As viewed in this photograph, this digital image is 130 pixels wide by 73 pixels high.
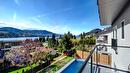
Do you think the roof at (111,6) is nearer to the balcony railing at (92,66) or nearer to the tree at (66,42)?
the balcony railing at (92,66)

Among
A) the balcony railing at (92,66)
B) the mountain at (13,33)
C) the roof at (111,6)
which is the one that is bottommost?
the balcony railing at (92,66)

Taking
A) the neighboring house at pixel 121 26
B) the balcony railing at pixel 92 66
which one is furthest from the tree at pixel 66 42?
the balcony railing at pixel 92 66

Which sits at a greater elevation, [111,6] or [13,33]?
[13,33]

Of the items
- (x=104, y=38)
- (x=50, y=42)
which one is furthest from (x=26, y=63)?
(x=50, y=42)

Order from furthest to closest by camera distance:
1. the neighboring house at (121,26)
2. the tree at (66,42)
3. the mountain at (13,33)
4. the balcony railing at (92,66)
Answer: the mountain at (13,33) < the tree at (66,42) < the neighboring house at (121,26) < the balcony railing at (92,66)

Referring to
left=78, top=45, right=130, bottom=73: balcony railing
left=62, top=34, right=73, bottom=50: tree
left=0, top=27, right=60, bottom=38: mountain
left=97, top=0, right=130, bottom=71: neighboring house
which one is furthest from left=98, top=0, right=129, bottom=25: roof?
left=0, top=27, right=60, bottom=38: mountain

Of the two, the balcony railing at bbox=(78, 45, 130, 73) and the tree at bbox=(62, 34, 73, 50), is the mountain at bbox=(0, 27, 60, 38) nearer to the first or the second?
the tree at bbox=(62, 34, 73, 50)

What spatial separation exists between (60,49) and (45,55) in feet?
16.4

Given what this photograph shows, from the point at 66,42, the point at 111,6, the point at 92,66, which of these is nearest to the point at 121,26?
the point at 111,6

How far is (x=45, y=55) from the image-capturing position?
19.9 meters

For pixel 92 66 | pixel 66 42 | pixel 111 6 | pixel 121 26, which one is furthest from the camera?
pixel 66 42

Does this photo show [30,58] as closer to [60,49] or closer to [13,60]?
[13,60]

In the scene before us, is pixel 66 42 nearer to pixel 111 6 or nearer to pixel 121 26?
pixel 121 26

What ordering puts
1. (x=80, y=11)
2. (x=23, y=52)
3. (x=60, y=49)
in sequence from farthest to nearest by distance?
(x=80, y=11) < (x=60, y=49) < (x=23, y=52)
